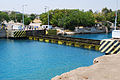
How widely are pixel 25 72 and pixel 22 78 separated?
160 centimetres

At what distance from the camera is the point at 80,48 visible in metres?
29.9

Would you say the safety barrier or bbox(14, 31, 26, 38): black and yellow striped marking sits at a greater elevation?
bbox(14, 31, 26, 38): black and yellow striped marking

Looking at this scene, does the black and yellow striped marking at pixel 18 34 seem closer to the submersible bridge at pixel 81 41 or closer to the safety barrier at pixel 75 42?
the submersible bridge at pixel 81 41

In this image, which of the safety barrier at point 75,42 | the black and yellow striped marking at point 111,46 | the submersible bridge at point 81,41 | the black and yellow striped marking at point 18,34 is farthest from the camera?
the black and yellow striped marking at point 18,34

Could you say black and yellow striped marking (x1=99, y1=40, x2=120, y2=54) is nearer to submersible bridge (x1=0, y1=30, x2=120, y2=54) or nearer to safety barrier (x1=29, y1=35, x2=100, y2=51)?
submersible bridge (x1=0, y1=30, x2=120, y2=54)

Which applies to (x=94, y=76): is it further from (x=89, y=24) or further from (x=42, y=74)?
(x=89, y=24)

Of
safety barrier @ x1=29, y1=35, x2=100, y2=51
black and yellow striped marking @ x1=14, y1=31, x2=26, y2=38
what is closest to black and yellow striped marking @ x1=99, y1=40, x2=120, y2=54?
safety barrier @ x1=29, y1=35, x2=100, y2=51

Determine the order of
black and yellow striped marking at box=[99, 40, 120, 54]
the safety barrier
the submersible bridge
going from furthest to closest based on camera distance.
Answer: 1. the safety barrier
2. the submersible bridge
3. black and yellow striped marking at box=[99, 40, 120, 54]

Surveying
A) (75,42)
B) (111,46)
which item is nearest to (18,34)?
(75,42)

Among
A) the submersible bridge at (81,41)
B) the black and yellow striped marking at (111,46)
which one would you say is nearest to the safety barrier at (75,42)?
the submersible bridge at (81,41)

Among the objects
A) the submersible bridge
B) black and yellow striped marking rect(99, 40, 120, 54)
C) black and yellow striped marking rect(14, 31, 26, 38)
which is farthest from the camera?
black and yellow striped marking rect(14, 31, 26, 38)

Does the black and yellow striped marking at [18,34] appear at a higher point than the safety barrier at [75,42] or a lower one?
higher

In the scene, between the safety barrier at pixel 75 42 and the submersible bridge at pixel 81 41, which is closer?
the submersible bridge at pixel 81 41

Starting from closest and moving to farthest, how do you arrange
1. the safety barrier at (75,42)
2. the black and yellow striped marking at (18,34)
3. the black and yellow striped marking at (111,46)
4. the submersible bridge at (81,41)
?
the black and yellow striped marking at (111,46) → the submersible bridge at (81,41) → the safety barrier at (75,42) → the black and yellow striped marking at (18,34)
